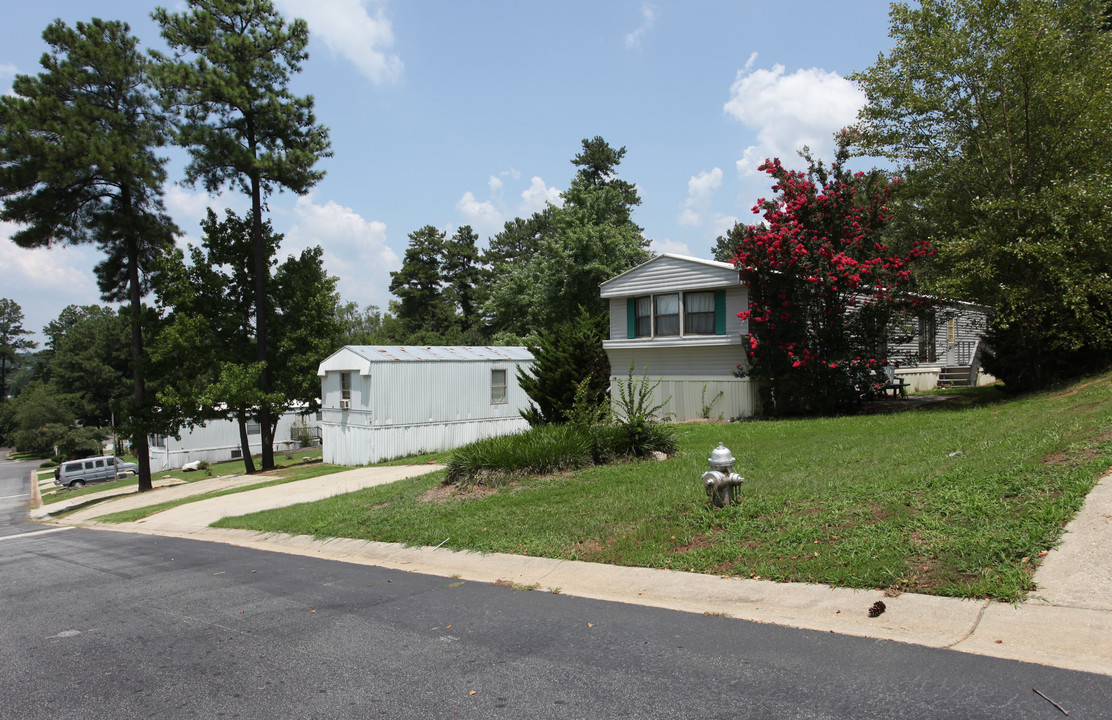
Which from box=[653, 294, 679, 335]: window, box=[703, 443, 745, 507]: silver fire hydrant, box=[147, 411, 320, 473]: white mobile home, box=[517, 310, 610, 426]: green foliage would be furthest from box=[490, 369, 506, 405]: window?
box=[703, 443, 745, 507]: silver fire hydrant

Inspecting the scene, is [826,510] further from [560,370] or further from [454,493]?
[560,370]

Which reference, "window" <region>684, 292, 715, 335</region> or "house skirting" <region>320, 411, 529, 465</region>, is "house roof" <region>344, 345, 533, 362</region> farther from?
"window" <region>684, 292, 715, 335</region>

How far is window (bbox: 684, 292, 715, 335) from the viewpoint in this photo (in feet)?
69.5

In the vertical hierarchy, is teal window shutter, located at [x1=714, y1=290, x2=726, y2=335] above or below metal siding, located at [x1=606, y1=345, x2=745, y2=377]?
above

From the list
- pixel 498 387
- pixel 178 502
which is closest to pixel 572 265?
pixel 498 387

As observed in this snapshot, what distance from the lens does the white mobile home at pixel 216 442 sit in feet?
132

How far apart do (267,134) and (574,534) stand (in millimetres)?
23644

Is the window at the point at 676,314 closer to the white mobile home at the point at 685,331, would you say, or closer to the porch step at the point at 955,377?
the white mobile home at the point at 685,331

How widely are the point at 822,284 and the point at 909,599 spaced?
1397 centimetres

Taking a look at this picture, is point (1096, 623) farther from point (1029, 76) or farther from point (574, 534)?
point (1029, 76)

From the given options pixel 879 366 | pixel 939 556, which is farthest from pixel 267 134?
pixel 939 556

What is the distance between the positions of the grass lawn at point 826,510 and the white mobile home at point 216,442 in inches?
1174

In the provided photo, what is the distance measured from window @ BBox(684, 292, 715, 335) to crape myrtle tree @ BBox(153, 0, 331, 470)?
48.9 ft

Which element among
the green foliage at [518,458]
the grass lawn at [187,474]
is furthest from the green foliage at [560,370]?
the grass lawn at [187,474]
